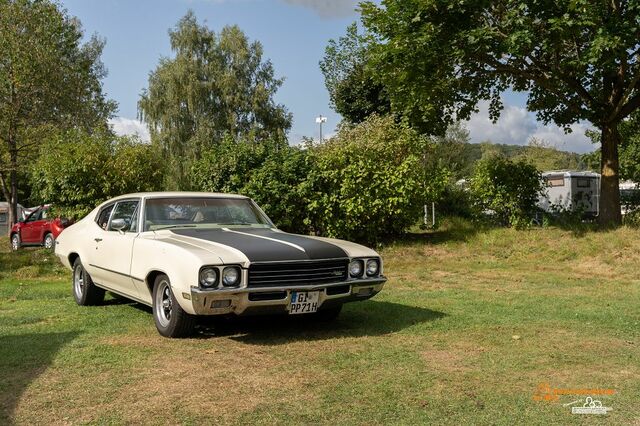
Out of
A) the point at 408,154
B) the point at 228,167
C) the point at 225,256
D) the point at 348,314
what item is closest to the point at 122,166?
the point at 228,167

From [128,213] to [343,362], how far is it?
3.54 m

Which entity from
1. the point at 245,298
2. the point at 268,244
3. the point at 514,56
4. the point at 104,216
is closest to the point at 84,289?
the point at 104,216

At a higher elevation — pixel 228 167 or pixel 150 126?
pixel 150 126

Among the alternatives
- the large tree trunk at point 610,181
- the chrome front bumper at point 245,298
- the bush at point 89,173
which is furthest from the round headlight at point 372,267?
the large tree trunk at point 610,181

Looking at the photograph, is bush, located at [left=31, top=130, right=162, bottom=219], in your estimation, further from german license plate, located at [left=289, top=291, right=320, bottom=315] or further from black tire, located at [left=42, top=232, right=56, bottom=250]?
german license plate, located at [left=289, top=291, right=320, bottom=315]

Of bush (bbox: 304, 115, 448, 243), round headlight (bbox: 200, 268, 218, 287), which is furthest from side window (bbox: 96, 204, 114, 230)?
bush (bbox: 304, 115, 448, 243)

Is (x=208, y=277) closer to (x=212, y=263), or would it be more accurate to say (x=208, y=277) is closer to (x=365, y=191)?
(x=212, y=263)

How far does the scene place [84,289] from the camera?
8.22 metres

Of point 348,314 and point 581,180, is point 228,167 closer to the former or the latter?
point 348,314

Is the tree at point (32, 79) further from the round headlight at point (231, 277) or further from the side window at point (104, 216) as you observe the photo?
the round headlight at point (231, 277)

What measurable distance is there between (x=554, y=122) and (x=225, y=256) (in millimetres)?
15924

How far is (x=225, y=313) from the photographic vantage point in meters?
5.71

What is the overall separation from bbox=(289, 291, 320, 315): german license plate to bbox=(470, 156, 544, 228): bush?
11322 mm

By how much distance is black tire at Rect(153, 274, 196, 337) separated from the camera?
6.00m
